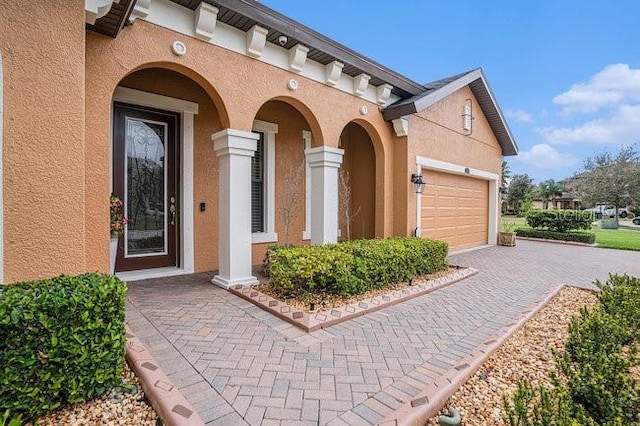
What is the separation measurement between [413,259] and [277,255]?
8.89ft

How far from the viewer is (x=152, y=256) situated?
20.1 feet

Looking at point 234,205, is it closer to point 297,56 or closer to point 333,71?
point 297,56

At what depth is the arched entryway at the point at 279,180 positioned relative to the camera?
7.43 meters

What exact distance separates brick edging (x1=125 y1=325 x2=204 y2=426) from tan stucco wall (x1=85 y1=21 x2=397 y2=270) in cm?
170

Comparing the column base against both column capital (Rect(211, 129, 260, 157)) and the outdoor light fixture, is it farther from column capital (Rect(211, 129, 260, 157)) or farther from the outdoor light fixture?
the outdoor light fixture

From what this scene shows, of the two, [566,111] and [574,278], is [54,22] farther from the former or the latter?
[566,111]

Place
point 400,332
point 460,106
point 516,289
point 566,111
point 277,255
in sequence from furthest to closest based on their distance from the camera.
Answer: point 566,111, point 460,106, point 516,289, point 277,255, point 400,332

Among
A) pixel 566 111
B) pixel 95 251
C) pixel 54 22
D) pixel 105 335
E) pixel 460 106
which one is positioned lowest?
pixel 105 335

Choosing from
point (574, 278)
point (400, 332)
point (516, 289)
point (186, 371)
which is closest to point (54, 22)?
point (186, 371)

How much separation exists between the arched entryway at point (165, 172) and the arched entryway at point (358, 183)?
3.90 m

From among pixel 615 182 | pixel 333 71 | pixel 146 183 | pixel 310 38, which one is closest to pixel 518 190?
pixel 615 182

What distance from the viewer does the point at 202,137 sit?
647 centimetres

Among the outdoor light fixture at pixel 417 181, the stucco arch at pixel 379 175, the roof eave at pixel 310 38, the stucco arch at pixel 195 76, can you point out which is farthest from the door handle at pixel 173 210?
the outdoor light fixture at pixel 417 181

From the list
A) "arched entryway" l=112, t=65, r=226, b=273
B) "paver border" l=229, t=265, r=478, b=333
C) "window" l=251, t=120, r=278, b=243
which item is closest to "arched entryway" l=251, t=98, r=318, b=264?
"window" l=251, t=120, r=278, b=243
